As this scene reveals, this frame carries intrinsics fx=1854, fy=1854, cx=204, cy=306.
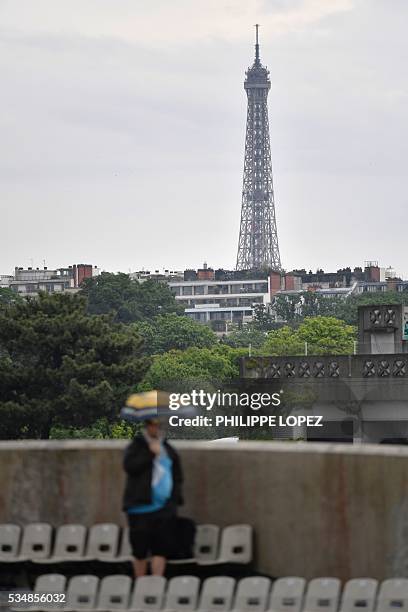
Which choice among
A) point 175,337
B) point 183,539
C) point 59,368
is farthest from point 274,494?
point 175,337

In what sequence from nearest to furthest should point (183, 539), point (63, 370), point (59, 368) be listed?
point (183, 539) < point (63, 370) < point (59, 368)

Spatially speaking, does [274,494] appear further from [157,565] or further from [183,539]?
[157,565]

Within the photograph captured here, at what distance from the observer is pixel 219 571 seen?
60.7 ft

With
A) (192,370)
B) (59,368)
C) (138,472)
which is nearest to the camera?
(138,472)

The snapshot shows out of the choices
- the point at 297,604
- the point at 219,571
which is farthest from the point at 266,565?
the point at 297,604

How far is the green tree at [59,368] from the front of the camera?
245 ft

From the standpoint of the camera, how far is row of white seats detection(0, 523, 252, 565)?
18.5m

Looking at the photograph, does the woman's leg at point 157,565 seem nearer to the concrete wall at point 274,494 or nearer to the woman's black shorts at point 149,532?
the woman's black shorts at point 149,532

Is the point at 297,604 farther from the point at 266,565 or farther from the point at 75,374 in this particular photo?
the point at 75,374

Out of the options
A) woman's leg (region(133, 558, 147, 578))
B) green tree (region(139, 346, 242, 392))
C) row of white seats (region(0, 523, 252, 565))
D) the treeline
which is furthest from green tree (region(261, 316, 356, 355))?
woman's leg (region(133, 558, 147, 578))

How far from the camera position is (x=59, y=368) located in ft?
257

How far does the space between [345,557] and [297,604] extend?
1.43 metres

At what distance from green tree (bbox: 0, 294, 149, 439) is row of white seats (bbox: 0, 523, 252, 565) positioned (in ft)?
177

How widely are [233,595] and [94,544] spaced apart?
6.74 ft
